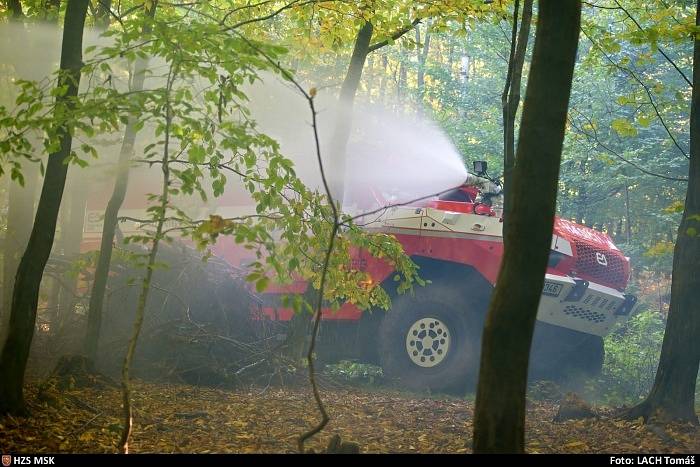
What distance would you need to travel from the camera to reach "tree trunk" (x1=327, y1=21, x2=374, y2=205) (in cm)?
847

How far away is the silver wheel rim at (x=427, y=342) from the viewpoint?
859 centimetres

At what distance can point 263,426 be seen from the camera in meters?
6.20

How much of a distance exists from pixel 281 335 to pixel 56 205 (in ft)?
13.3

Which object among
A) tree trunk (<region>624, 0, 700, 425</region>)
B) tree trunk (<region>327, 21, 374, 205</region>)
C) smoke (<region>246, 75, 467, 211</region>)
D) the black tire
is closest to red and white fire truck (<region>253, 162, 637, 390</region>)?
the black tire

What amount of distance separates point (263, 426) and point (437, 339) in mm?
3005

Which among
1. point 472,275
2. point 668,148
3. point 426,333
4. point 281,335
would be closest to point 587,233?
point 472,275

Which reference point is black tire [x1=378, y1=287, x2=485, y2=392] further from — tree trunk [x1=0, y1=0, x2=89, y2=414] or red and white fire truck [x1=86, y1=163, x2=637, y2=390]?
tree trunk [x1=0, y1=0, x2=89, y2=414]

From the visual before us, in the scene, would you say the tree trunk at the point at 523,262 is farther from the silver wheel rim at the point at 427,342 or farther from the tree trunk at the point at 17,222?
the tree trunk at the point at 17,222

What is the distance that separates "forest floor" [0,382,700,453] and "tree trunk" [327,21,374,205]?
244 cm

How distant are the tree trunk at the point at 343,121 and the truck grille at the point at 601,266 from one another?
9.50 feet

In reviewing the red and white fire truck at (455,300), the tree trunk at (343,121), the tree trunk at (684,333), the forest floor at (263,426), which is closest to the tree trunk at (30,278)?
the forest floor at (263,426)

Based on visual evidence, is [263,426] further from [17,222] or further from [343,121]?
[17,222]

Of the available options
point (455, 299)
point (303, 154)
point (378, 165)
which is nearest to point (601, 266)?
point (455, 299)
